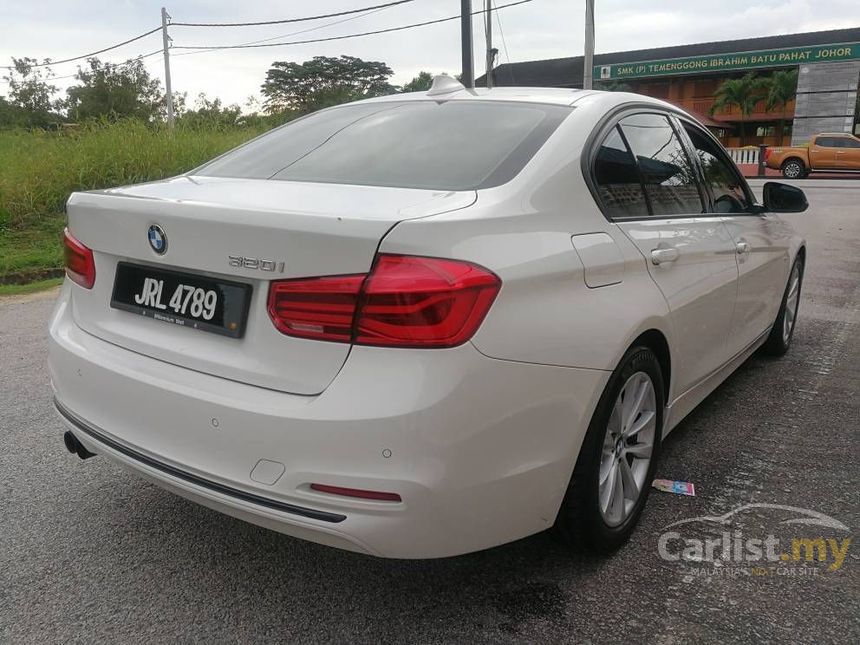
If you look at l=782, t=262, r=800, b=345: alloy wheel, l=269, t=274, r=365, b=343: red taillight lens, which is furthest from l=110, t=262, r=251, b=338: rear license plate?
l=782, t=262, r=800, b=345: alloy wheel

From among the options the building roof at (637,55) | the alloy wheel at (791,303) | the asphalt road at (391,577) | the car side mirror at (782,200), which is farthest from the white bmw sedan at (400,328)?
the building roof at (637,55)

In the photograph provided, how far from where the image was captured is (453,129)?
2639 mm

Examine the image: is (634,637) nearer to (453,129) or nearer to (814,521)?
(814,521)

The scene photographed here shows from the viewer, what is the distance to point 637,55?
4169 cm

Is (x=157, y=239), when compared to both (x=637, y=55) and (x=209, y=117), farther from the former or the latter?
(x=637, y=55)

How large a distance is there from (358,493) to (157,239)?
94 centimetres

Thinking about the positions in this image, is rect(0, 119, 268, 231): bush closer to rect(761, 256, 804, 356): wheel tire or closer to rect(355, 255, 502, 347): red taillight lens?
rect(761, 256, 804, 356): wheel tire

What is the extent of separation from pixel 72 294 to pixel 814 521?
2.78 m

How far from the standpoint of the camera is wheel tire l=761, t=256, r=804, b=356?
4.59m

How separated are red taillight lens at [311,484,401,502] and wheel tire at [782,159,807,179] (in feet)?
94.1

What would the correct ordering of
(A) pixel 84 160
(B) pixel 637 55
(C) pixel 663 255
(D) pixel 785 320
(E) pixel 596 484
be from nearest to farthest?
(E) pixel 596 484 → (C) pixel 663 255 → (D) pixel 785 320 → (A) pixel 84 160 → (B) pixel 637 55

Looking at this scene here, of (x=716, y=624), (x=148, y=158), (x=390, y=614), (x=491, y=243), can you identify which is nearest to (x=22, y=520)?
(x=390, y=614)

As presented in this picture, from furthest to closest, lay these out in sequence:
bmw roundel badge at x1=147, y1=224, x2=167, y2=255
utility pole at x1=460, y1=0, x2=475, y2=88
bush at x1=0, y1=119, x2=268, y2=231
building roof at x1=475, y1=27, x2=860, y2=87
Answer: building roof at x1=475, y1=27, x2=860, y2=87 → utility pole at x1=460, y1=0, x2=475, y2=88 → bush at x1=0, y1=119, x2=268, y2=231 → bmw roundel badge at x1=147, y1=224, x2=167, y2=255

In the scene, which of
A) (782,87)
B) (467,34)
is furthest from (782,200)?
(782,87)
